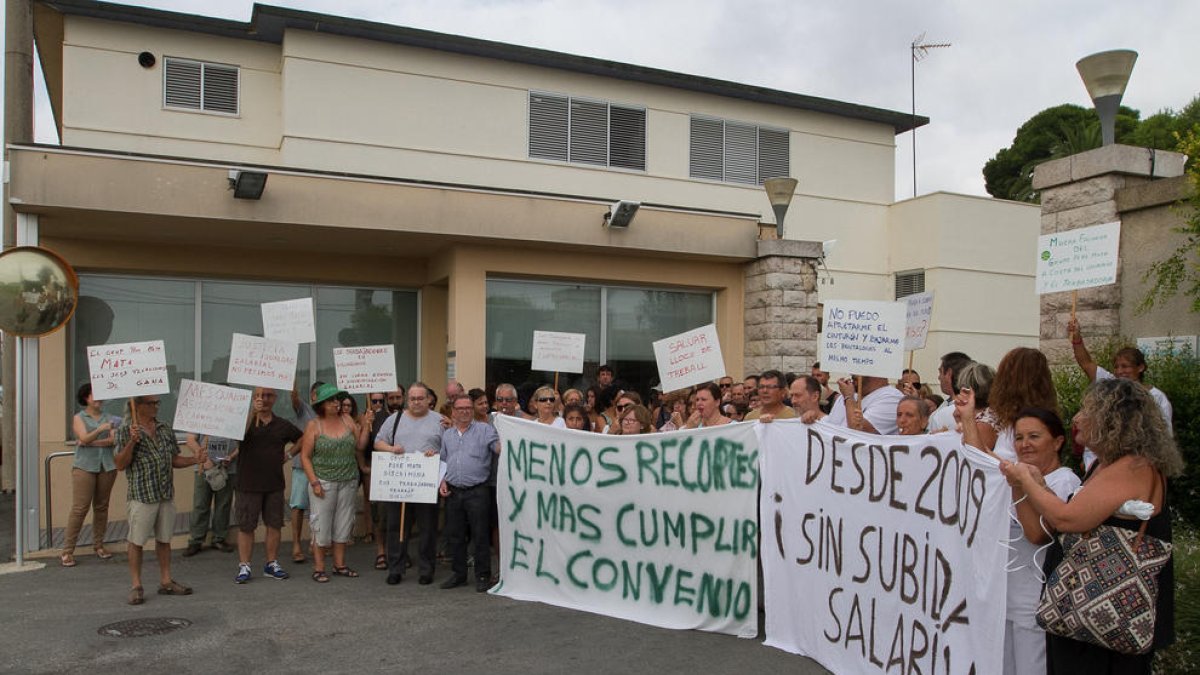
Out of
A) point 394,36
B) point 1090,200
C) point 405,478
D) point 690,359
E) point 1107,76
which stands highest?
point 394,36

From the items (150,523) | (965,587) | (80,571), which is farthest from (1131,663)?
(80,571)

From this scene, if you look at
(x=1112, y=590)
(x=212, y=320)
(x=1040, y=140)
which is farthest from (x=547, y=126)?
(x=1040, y=140)

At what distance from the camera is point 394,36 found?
14.5 m

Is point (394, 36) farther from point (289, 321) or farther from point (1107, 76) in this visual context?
point (1107, 76)

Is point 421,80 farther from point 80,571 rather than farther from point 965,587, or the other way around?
point 965,587

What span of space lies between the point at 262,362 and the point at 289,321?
23.8 inches

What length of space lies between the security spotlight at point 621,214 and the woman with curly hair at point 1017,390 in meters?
7.55

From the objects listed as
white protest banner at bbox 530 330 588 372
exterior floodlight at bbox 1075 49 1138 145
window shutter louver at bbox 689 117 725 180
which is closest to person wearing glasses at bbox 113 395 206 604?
white protest banner at bbox 530 330 588 372

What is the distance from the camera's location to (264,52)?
14.8 metres

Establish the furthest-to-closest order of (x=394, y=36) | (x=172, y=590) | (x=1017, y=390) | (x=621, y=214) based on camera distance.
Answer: (x=394, y=36)
(x=621, y=214)
(x=172, y=590)
(x=1017, y=390)

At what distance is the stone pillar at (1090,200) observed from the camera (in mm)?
8617

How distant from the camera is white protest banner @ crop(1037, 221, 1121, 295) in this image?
20.5 feet

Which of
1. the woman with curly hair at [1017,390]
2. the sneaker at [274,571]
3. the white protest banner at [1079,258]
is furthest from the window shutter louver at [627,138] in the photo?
the woman with curly hair at [1017,390]

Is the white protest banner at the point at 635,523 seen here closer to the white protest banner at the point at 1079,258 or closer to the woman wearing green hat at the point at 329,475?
the woman wearing green hat at the point at 329,475
